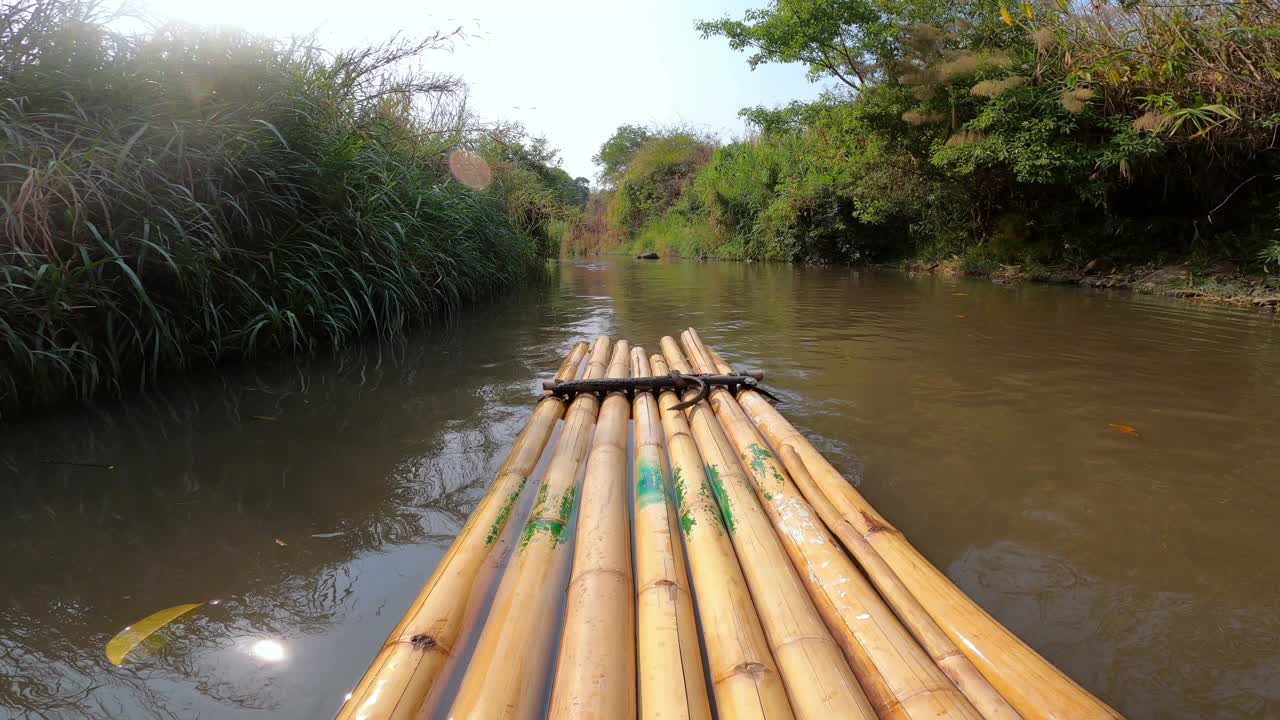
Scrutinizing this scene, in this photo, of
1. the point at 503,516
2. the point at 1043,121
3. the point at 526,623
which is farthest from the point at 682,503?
the point at 1043,121

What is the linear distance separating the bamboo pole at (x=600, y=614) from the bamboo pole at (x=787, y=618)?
7.3 inches

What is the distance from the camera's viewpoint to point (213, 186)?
127 inches

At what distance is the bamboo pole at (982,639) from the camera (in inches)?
34.8

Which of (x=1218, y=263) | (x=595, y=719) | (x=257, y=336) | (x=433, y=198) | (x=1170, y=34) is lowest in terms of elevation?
(x=595, y=719)

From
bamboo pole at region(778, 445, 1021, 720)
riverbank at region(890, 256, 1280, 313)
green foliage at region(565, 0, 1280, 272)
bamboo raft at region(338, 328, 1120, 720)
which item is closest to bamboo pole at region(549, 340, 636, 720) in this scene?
bamboo raft at region(338, 328, 1120, 720)

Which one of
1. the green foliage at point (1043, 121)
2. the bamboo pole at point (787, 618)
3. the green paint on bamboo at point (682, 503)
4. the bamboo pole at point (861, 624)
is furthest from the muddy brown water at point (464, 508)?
the green foliage at point (1043, 121)

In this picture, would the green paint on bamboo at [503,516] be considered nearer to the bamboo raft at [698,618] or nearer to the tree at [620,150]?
the bamboo raft at [698,618]

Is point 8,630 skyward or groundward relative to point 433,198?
groundward

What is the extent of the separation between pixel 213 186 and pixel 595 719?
349 cm

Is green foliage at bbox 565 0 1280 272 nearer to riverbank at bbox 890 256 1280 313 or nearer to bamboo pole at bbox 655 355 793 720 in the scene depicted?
riverbank at bbox 890 256 1280 313

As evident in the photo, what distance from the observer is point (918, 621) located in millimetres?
1086

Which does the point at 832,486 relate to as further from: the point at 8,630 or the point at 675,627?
the point at 8,630

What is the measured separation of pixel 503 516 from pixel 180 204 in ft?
8.82

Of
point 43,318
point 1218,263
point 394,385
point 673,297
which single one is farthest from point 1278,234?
point 43,318
